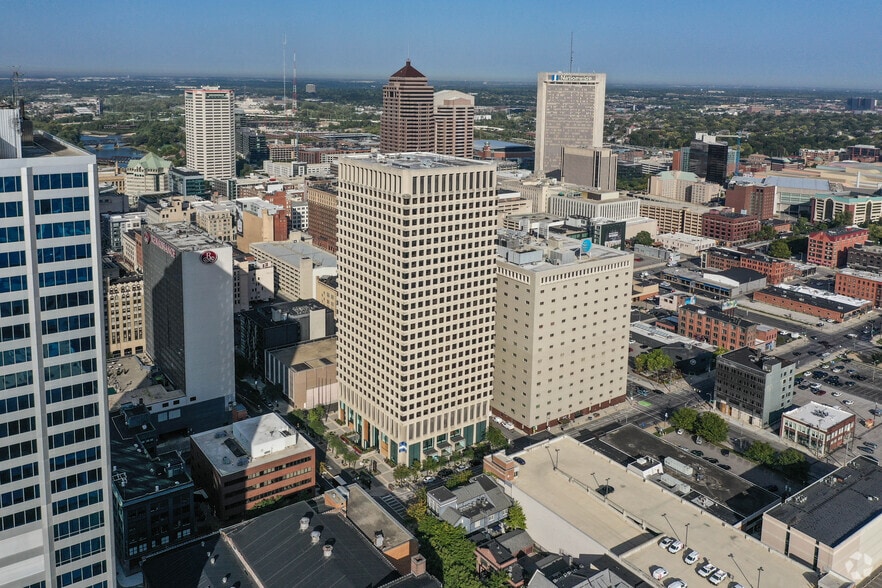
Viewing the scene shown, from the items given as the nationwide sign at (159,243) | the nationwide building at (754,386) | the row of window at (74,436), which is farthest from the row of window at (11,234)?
the nationwide building at (754,386)

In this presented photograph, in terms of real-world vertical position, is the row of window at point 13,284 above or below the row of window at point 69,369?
above

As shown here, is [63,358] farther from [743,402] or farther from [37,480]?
[743,402]

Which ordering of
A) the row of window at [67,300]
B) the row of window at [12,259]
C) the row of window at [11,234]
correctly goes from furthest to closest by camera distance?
1. the row of window at [67,300]
2. the row of window at [12,259]
3. the row of window at [11,234]

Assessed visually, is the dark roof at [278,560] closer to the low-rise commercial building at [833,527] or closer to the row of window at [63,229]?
the row of window at [63,229]

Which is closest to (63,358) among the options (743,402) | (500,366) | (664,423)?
(500,366)

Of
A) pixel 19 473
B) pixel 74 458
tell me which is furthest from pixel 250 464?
pixel 19 473

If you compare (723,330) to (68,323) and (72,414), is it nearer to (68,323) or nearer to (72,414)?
(72,414)
